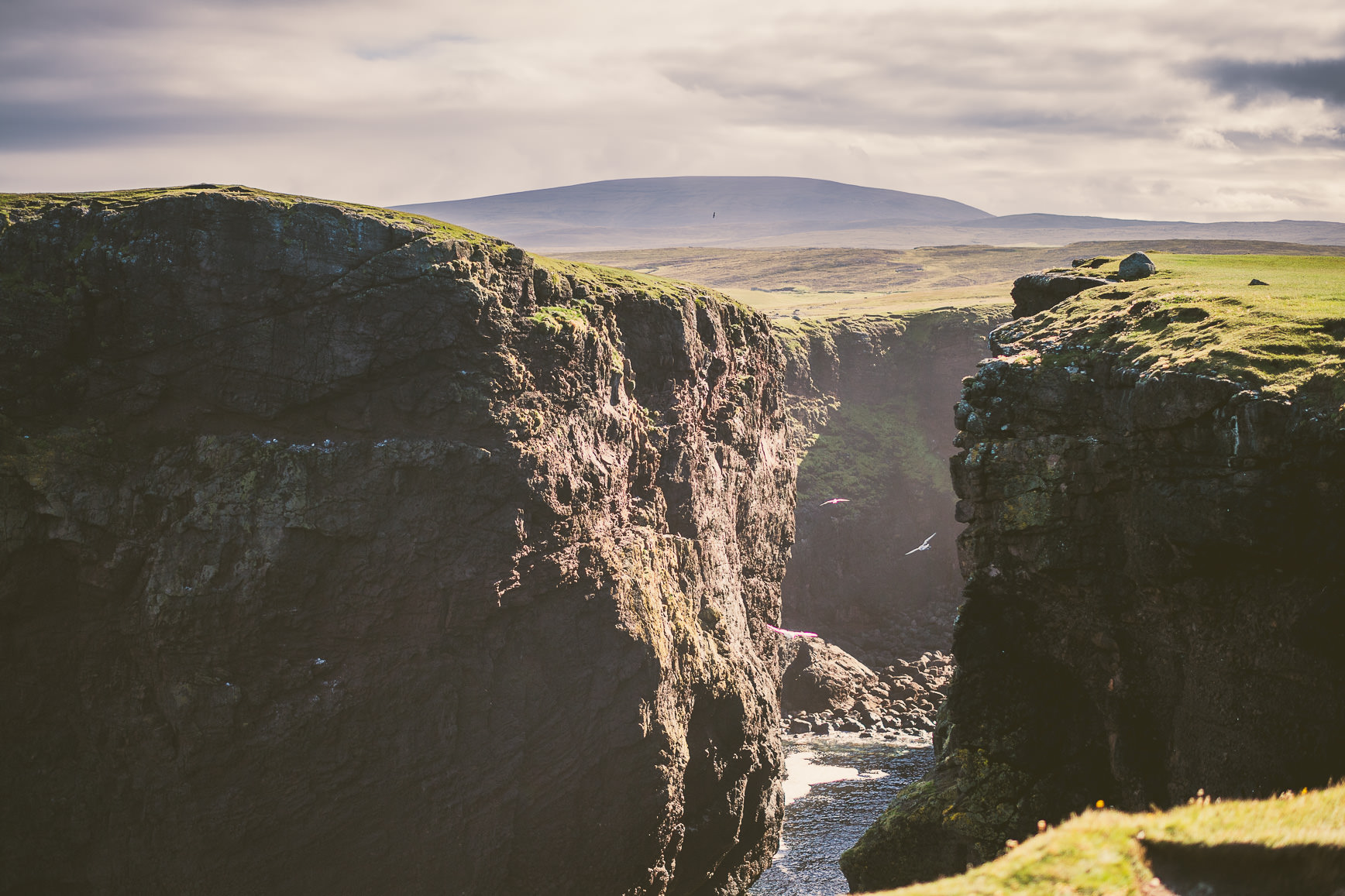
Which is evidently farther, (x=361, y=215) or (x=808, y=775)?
(x=808, y=775)

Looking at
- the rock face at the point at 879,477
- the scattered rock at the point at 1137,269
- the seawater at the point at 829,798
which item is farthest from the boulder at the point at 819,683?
the scattered rock at the point at 1137,269

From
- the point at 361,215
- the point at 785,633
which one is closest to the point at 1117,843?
the point at 361,215

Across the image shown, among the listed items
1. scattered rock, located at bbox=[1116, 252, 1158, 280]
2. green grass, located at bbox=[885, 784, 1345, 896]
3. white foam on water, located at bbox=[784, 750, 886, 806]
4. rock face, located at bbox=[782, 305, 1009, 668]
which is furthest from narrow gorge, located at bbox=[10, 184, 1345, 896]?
rock face, located at bbox=[782, 305, 1009, 668]

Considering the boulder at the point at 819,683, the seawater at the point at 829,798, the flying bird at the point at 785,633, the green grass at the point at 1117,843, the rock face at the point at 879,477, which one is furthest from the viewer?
the rock face at the point at 879,477

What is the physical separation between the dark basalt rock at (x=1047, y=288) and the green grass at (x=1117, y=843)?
924 inches

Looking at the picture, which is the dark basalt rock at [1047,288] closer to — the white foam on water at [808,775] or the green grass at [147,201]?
the green grass at [147,201]

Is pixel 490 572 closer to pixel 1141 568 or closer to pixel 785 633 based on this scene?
pixel 1141 568

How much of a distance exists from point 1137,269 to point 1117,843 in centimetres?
2690

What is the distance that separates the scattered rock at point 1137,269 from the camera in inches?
1325

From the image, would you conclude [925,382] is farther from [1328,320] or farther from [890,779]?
[1328,320]

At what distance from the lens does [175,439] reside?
31.1 m

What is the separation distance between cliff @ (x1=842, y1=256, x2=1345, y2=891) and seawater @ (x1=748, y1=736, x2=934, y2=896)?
1572 centimetres

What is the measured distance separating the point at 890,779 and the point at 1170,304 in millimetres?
32802

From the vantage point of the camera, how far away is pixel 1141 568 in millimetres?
22578
